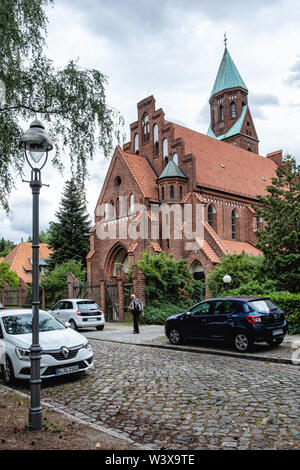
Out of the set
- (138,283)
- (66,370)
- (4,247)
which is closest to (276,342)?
(66,370)

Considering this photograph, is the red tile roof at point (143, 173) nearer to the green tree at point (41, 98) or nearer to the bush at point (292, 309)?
the bush at point (292, 309)

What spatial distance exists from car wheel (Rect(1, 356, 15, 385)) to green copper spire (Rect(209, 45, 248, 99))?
147 feet

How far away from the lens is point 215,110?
158 feet

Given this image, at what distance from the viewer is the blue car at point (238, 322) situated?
1069 cm

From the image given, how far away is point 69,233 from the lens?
38.3 m

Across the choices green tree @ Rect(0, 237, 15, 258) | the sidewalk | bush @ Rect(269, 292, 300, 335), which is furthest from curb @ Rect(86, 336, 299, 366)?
green tree @ Rect(0, 237, 15, 258)

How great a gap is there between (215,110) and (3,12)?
4396cm

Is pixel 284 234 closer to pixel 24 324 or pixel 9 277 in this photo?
pixel 24 324

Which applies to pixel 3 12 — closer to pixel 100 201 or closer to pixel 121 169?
pixel 121 169

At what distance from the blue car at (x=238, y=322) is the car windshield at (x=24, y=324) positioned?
174 inches

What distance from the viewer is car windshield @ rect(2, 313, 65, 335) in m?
8.86

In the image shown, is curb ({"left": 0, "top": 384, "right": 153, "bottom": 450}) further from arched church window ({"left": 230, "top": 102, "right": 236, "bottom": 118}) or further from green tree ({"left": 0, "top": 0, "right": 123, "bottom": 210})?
arched church window ({"left": 230, "top": 102, "right": 236, "bottom": 118})

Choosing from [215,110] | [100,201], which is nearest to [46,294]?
[100,201]

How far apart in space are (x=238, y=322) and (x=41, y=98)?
748cm
